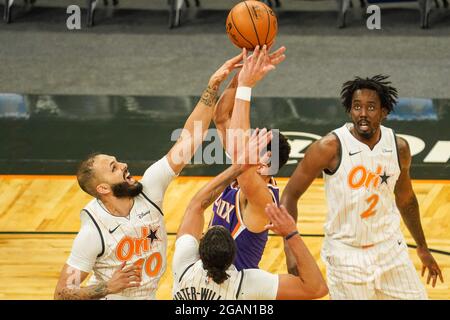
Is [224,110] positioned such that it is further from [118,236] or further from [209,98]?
[118,236]

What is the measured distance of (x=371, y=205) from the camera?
263 inches

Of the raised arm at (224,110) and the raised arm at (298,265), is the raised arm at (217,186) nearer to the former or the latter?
the raised arm at (298,265)

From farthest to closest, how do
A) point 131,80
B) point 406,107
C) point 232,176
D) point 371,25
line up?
point 371,25 → point 131,80 → point 406,107 → point 232,176

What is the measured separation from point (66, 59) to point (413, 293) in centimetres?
882

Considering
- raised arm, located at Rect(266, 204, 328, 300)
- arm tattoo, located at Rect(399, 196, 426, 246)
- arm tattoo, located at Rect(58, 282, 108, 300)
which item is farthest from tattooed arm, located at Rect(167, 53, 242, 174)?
arm tattoo, located at Rect(399, 196, 426, 246)

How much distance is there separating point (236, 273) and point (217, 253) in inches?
9.3

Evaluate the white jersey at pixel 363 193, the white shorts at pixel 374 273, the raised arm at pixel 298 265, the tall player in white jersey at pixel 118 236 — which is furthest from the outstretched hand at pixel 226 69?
the white shorts at pixel 374 273

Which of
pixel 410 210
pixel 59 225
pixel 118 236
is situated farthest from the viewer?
pixel 59 225

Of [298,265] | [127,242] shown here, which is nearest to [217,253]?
[298,265]

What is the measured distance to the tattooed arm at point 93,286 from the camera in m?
5.95

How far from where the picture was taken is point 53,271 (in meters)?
8.88

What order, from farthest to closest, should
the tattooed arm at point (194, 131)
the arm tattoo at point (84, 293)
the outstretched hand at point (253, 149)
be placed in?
the tattooed arm at point (194, 131), the arm tattoo at point (84, 293), the outstretched hand at point (253, 149)
